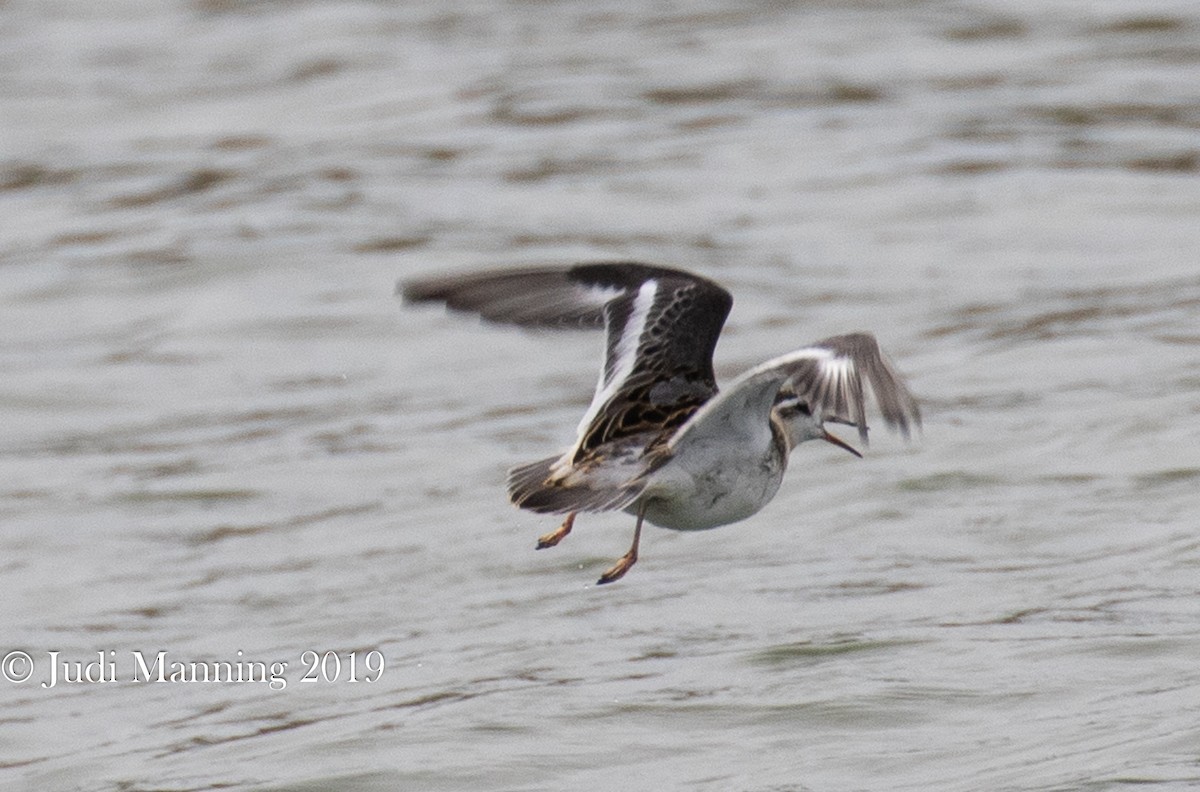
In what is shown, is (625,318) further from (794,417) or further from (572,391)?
(572,391)

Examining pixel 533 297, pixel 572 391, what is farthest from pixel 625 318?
pixel 572 391

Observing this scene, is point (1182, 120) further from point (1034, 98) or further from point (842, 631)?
point (842, 631)

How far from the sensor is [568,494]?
7.01 metres

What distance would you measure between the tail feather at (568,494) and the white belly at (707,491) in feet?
0.41

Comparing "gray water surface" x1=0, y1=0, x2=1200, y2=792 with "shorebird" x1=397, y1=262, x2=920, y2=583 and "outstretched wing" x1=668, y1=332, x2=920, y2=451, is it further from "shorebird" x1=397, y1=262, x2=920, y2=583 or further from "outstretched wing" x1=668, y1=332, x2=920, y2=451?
"outstretched wing" x1=668, y1=332, x2=920, y2=451

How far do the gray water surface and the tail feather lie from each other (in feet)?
5.73

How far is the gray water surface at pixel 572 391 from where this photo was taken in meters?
9.11

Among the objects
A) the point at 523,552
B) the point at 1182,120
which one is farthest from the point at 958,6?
the point at 523,552

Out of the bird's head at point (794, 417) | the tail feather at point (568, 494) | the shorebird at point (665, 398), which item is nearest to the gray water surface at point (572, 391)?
the bird's head at point (794, 417)

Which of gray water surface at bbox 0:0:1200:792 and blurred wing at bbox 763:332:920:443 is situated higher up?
blurred wing at bbox 763:332:920:443

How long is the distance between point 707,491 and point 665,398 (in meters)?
0.47

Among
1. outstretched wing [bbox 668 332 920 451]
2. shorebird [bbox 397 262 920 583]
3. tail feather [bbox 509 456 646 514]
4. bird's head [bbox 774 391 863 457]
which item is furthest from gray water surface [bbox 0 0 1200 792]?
outstretched wing [bbox 668 332 920 451]

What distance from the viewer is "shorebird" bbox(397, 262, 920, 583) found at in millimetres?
6695

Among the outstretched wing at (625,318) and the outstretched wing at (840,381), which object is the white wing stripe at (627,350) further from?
the outstretched wing at (840,381)
